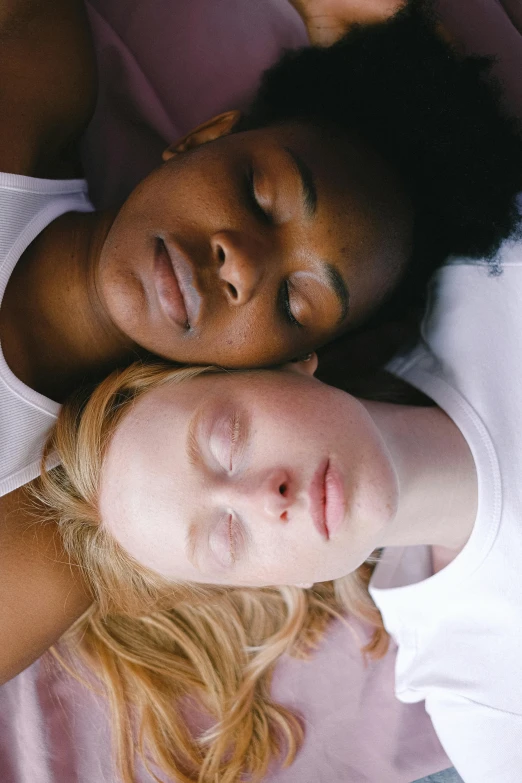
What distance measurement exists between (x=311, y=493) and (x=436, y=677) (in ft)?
2.24

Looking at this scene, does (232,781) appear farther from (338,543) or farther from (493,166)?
(493,166)

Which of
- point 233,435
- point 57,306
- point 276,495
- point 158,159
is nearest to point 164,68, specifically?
point 158,159

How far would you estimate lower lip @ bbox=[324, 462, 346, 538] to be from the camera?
1084mm

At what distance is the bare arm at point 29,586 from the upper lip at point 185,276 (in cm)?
57

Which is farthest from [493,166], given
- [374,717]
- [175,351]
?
[374,717]

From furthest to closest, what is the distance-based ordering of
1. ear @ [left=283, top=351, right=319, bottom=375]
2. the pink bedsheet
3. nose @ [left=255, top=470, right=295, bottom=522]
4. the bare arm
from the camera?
the pink bedsheet → the bare arm → ear @ [left=283, top=351, right=319, bottom=375] → nose @ [left=255, top=470, right=295, bottom=522]

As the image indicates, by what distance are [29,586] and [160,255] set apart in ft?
2.36

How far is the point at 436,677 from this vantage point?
4.95ft

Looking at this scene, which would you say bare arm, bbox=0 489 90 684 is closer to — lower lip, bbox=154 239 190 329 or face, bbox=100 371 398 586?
face, bbox=100 371 398 586

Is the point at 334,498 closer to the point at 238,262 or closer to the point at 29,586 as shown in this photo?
the point at 238,262

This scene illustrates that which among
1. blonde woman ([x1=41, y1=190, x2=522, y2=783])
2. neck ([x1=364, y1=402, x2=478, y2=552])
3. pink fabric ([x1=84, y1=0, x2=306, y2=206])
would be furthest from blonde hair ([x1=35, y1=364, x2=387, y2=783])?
pink fabric ([x1=84, y1=0, x2=306, y2=206])

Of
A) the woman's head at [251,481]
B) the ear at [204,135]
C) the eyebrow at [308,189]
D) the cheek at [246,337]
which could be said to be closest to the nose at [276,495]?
the woman's head at [251,481]

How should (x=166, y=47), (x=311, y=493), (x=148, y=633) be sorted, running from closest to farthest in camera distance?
(x=311, y=493) → (x=166, y=47) → (x=148, y=633)

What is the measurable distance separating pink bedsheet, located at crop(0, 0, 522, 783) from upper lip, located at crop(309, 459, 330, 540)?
30.0 inches
